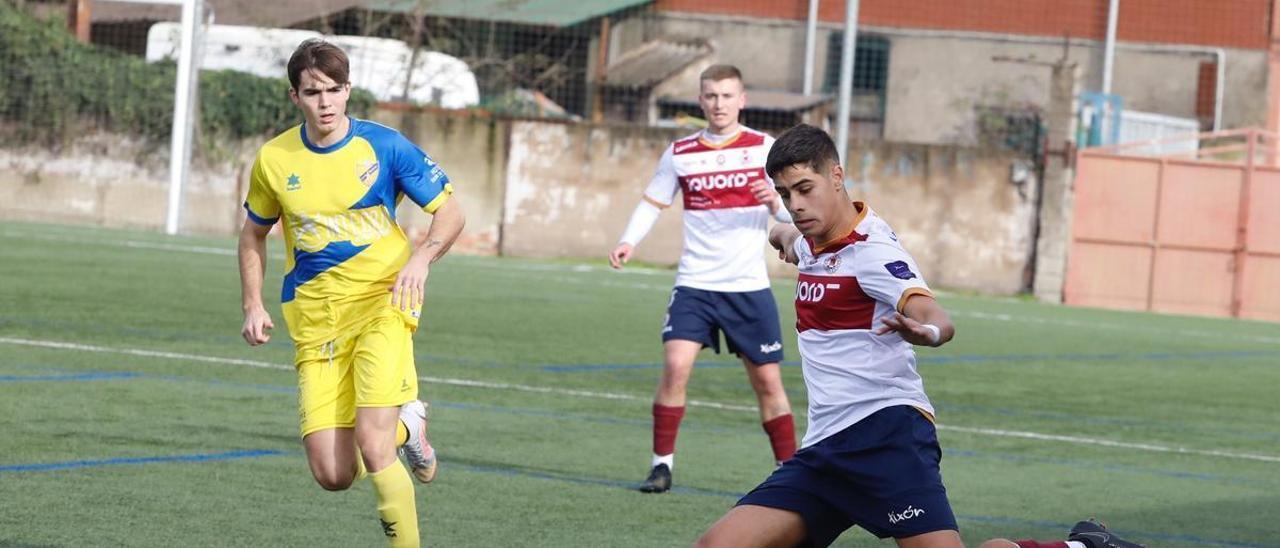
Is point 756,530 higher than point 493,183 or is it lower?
lower

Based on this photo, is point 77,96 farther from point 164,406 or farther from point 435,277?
point 164,406

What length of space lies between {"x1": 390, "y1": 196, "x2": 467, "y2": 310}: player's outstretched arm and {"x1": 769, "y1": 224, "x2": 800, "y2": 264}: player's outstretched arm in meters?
1.03

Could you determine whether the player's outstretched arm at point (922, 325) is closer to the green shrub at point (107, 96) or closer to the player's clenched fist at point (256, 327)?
the player's clenched fist at point (256, 327)

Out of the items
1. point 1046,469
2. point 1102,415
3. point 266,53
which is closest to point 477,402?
point 1046,469

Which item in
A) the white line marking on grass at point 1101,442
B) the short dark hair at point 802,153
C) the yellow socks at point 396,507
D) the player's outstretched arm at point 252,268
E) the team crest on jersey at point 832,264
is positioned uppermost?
the short dark hair at point 802,153

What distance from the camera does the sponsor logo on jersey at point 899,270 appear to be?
204 inches

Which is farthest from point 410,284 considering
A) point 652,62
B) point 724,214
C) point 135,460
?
point 652,62

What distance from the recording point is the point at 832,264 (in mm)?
5316

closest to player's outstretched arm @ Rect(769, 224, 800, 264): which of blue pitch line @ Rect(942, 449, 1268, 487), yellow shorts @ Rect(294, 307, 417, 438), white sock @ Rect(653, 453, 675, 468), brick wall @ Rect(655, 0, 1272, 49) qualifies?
yellow shorts @ Rect(294, 307, 417, 438)

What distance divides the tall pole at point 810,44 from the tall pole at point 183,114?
17173 mm

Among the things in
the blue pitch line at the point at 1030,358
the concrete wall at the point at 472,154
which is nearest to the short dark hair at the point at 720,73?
the blue pitch line at the point at 1030,358

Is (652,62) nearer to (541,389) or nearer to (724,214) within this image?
(541,389)

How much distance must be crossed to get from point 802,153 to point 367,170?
1796mm

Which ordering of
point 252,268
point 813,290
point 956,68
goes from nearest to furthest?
point 813,290
point 252,268
point 956,68
